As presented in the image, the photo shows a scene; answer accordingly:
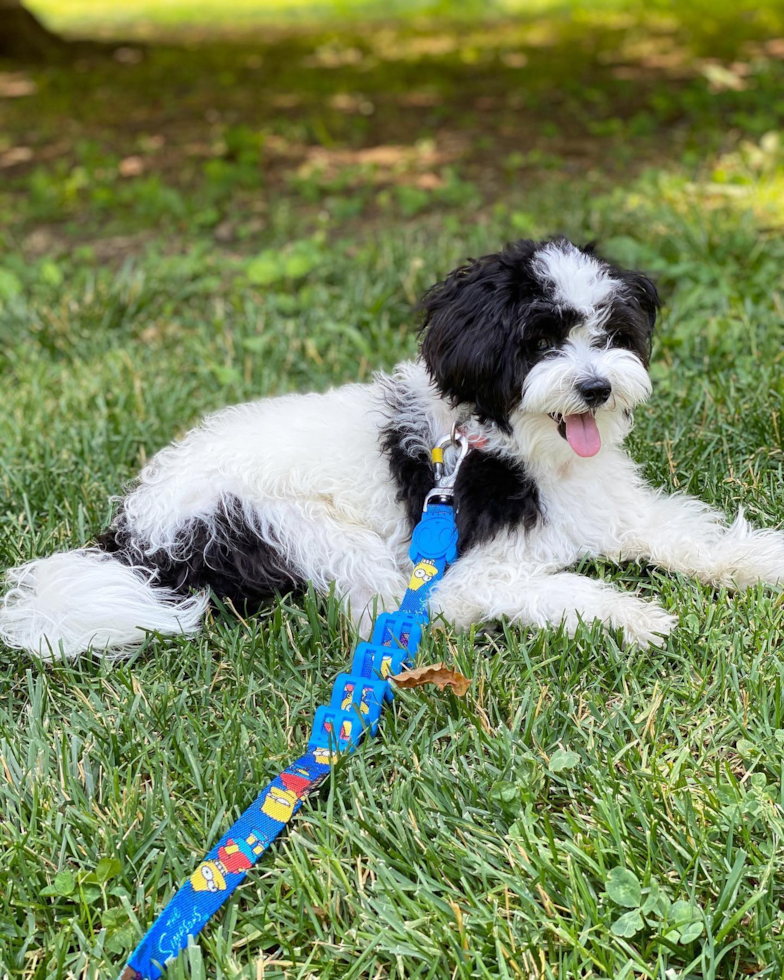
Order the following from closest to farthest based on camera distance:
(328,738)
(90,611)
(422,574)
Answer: (328,738)
(90,611)
(422,574)

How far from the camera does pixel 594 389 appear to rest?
2.76m

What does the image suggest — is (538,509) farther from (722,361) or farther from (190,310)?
(190,310)

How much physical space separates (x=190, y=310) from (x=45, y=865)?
4130mm

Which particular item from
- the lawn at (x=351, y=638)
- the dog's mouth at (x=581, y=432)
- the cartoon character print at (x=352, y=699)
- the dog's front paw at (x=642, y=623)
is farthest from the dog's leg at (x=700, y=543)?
the cartoon character print at (x=352, y=699)

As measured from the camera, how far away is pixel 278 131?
9.42 meters

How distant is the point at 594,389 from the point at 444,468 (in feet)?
1.79

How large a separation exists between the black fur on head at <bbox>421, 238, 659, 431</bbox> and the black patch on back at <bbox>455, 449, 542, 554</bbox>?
15 cm

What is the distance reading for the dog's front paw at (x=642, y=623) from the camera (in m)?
2.78

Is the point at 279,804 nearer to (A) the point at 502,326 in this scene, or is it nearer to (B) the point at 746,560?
(A) the point at 502,326

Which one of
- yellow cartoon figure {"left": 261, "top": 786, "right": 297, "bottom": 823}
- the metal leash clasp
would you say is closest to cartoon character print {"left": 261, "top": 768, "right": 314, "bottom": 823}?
yellow cartoon figure {"left": 261, "top": 786, "right": 297, "bottom": 823}

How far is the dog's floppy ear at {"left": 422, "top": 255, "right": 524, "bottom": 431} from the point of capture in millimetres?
2801

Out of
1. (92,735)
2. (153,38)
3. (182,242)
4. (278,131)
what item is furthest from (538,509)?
(153,38)

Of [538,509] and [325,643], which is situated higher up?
[538,509]

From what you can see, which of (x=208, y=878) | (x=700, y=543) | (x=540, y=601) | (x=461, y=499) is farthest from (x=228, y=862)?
Result: (x=700, y=543)
